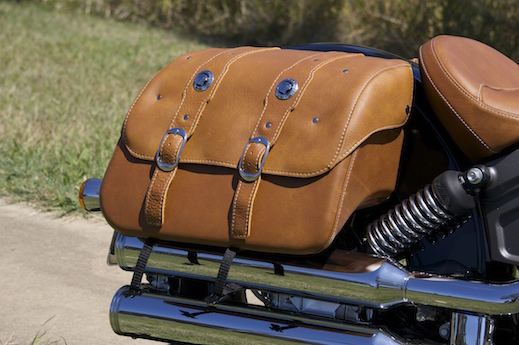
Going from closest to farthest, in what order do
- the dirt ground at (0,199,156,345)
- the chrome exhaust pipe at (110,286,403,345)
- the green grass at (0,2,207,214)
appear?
the chrome exhaust pipe at (110,286,403,345) → the dirt ground at (0,199,156,345) → the green grass at (0,2,207,214)

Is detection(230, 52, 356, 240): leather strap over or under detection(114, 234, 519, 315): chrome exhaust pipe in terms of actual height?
over

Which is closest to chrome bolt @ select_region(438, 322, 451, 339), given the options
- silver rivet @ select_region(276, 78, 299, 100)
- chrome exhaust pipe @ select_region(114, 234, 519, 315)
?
chrome exhaust pipe @ select_region(114, 234, 519, 315)

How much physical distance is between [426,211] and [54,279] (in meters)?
1.98

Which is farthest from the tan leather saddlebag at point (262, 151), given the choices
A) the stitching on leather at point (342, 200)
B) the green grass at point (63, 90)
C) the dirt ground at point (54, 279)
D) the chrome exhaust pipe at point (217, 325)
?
the green grass at point (63, 90)

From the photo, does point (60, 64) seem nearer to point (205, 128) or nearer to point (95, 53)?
point (95, 53)

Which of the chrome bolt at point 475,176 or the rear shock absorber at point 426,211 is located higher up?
the chrome bolt at point 475,176

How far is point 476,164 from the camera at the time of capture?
196 cm

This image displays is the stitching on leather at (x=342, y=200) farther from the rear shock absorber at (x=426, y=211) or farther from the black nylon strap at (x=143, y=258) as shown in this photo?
the black nylon strap at (x=143, y=258)

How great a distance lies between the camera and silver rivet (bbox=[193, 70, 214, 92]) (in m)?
2.09

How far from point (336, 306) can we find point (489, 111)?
64 centimetres

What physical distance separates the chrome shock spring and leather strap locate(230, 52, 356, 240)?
369 mm

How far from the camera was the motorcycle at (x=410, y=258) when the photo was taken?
74.4 inches

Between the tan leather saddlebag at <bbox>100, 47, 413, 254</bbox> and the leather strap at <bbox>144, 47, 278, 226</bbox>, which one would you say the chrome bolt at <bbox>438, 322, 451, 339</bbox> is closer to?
the tan leather saddlebag at <bbox>100, 47, 413, 254</bbox>

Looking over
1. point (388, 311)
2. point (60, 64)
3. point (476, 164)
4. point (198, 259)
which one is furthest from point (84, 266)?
point (60, 64)
